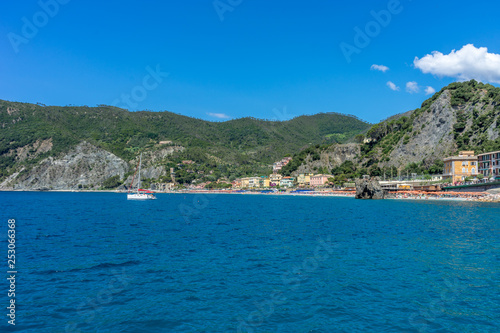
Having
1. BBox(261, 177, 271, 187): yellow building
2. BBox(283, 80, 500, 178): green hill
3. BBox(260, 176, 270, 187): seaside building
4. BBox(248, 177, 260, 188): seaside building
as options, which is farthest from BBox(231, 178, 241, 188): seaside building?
BBox(283, 80, 500, 178): green hill

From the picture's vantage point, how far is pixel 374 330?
11.1 m

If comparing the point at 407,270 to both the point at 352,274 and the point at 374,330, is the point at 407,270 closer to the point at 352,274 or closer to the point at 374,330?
the point at 352,274

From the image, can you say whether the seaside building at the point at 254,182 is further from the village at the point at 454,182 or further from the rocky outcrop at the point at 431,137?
the rocky outcrop at the point at 431,137

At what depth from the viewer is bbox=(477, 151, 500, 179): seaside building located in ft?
273

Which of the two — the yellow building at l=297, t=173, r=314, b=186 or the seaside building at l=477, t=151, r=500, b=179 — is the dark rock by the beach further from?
the yellow building at l=297, t=173, r=314, b=186

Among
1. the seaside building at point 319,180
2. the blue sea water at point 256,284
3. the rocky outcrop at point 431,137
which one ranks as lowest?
the blue sea water at point 256,284

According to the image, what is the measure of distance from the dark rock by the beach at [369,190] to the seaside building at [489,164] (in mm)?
24799

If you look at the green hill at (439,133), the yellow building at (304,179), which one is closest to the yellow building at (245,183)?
the yellow building at (304,179)

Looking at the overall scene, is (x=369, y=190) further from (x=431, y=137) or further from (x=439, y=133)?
(x=439, y=133)

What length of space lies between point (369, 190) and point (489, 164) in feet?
95.7

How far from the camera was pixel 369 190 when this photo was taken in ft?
324

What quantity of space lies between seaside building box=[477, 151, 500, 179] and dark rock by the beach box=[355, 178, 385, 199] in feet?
81.4

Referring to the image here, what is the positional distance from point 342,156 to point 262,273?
157681 millimetres

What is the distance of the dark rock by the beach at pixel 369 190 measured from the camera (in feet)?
322
